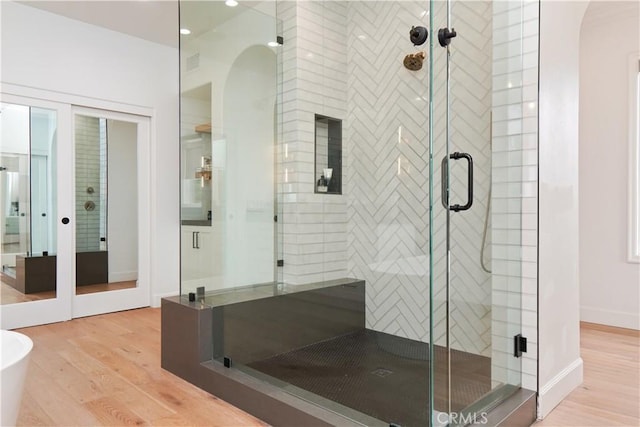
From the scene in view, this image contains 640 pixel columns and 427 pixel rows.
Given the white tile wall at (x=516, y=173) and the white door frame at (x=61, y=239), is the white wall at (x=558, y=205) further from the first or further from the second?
the white door frame at (x=61, y=239)

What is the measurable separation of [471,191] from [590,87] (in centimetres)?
309

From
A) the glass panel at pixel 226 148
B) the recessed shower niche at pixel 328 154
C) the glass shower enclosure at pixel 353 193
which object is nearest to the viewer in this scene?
the glass shower enclosure at pixel 353 193

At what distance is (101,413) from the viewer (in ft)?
7.05

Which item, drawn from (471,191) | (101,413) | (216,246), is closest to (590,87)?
(471,191)

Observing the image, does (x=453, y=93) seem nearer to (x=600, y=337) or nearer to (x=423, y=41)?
(x=423, y=41)

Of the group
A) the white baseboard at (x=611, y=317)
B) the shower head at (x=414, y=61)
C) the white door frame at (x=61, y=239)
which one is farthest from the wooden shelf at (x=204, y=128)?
the white baseboard at (x=611, y=317)

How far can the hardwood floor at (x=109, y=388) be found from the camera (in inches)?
82.7

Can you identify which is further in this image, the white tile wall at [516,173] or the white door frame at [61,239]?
the white door frame at [61,239]

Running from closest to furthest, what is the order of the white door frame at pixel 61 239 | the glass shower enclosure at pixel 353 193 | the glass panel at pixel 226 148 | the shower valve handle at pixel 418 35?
the glass shower enclosure at pixel 353 193 → the shower valve handle at pixel 418 35 → the glass panel at pixel 226 148 → the white door frame at pixel 61 239

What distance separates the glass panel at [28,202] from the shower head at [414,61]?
323 cm

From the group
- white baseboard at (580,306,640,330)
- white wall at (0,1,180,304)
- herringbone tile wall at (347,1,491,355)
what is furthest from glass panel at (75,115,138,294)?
white baseboard at (580,306,640,330)

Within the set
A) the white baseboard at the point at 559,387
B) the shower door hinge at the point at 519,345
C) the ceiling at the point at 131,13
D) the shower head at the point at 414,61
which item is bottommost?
the white baseboard at the point at 559,387

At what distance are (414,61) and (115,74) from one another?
10.2 feet

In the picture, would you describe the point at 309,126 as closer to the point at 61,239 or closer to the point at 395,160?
the point at 395,160
